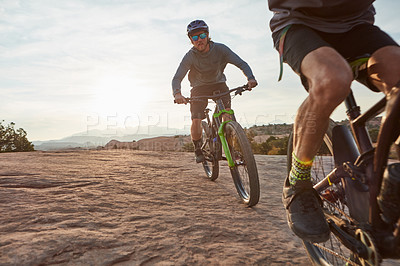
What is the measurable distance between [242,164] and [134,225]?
1710mm

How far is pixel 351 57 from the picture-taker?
175 centimetres

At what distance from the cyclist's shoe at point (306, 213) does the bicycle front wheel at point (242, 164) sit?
1.48 meters

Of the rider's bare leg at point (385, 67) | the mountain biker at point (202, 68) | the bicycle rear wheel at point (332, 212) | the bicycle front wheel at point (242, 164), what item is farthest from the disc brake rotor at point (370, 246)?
the mountain biker at point (202, 68)

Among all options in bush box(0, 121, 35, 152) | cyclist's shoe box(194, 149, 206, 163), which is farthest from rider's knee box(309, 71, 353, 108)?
bush box(0, 121, 35, 152)

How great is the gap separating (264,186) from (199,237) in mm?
2527

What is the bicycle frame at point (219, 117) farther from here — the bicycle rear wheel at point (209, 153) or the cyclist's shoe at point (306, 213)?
the cyclist's shoe at point (306, 213)

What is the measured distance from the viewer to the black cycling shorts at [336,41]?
1.63m

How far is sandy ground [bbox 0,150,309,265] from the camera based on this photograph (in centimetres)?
194

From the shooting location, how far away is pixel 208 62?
4926 millimetres

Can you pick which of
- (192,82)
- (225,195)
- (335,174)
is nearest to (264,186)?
(225,195)

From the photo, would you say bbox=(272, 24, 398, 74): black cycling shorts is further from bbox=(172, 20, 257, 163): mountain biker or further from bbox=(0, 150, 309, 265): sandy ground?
bbox=(172, 20, 257, 163): mountain biker

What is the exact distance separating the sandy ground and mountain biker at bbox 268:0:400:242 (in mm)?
577

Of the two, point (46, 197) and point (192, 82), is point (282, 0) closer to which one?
point (46, 197)

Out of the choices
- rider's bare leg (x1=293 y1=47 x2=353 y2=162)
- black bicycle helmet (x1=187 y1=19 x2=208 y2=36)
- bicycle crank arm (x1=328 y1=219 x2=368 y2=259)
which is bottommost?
bicycle crank arm (x1=328 y1=219 x2=368 y2=259)
